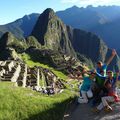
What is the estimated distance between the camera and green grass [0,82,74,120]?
1873 cm

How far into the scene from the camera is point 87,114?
58.6ft

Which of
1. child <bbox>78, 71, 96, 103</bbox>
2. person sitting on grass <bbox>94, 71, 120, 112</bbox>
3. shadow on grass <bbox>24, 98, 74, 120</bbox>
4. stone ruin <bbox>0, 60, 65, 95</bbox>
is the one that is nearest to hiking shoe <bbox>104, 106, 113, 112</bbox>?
person sitting on grass <bbox>94, 71, 120, 112</bbox>

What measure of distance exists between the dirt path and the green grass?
2.37ft

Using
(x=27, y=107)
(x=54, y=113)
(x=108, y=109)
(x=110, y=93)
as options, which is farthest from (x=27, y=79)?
(x=108, y=109)

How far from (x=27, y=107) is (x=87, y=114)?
11.1ft

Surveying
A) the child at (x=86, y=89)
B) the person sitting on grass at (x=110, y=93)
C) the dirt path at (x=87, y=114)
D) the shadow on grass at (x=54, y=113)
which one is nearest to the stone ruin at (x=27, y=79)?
the shadow on grass at (x=54, y=113)

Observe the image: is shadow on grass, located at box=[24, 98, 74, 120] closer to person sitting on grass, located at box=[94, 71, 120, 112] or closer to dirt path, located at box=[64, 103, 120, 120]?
dirt path, located at box=[64, 103, 120, 120]

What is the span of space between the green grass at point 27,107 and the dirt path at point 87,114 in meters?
0.72

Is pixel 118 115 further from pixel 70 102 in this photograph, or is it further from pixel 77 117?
pixel 70 102

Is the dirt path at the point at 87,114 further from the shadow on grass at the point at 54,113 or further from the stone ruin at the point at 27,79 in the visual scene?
the stone ruin at the point at 27,79

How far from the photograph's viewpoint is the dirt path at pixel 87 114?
661 inches

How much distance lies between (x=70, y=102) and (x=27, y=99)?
2524 mm

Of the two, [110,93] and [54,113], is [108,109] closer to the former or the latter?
[110,93]

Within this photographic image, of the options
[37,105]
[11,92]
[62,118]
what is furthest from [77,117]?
[11,92]
